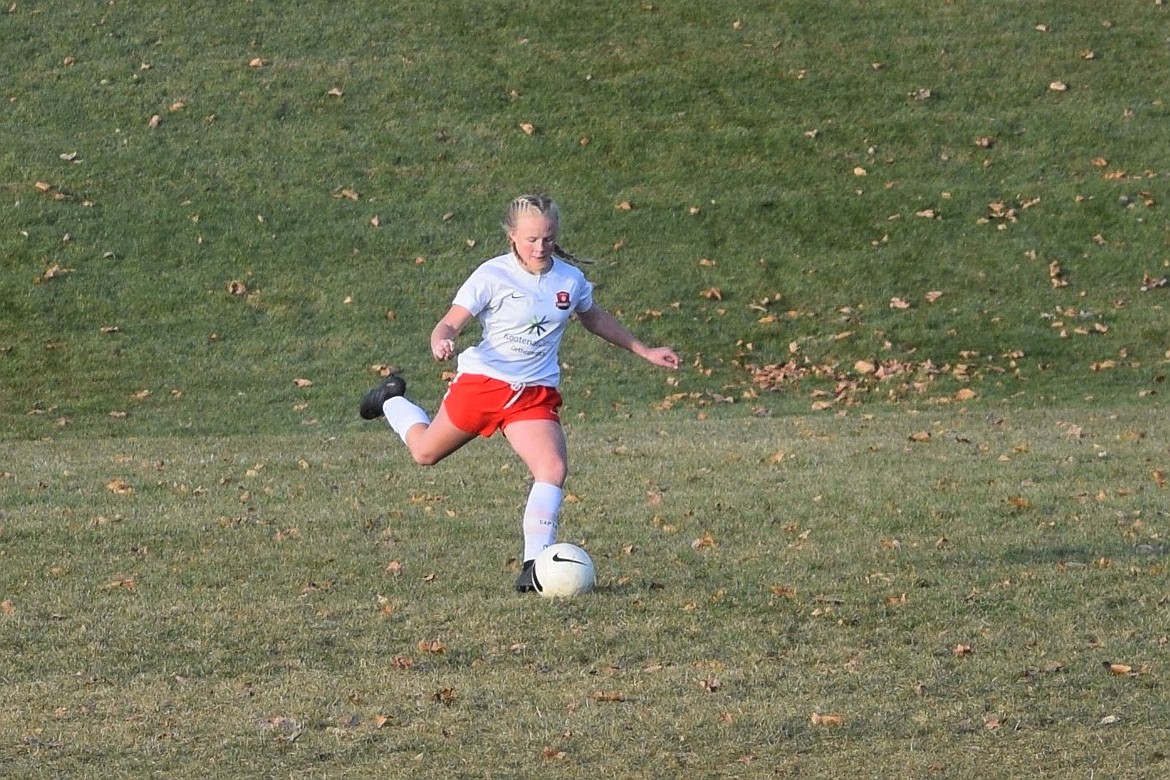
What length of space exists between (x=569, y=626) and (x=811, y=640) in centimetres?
116

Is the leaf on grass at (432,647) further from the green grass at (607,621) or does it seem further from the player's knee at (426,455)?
the player's knee at (426,455)

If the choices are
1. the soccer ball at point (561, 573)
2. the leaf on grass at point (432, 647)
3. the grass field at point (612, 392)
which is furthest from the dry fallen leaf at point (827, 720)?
the soccer ball at point (561, 573)

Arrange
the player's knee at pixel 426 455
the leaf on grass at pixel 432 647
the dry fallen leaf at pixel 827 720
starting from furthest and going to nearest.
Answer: the player's knee at pixel 426 455 → the leaf on grass at pixel 432 647 → the dry fallen leaf at pixel 827 720

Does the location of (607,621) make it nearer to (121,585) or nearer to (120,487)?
(121,585)

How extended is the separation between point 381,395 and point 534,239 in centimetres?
226

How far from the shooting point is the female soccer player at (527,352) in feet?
27.6

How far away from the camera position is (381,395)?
10195mm

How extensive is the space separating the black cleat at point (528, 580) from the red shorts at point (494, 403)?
2.38 ft

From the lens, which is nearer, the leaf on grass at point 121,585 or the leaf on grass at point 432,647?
the leaf on grass at point 432,647

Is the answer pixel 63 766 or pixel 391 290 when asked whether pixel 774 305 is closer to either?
pixel 391 290

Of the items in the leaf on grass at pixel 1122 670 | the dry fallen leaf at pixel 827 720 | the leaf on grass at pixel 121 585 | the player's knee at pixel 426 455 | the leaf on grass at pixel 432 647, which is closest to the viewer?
the dry fallen leaf at pixel 827 720

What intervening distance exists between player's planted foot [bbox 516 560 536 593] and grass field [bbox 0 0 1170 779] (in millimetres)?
231

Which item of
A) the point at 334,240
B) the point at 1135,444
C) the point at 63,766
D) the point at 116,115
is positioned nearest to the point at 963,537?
the point at 1135,444

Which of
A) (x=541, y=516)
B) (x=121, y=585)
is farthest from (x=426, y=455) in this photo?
(x=121, y=585)
